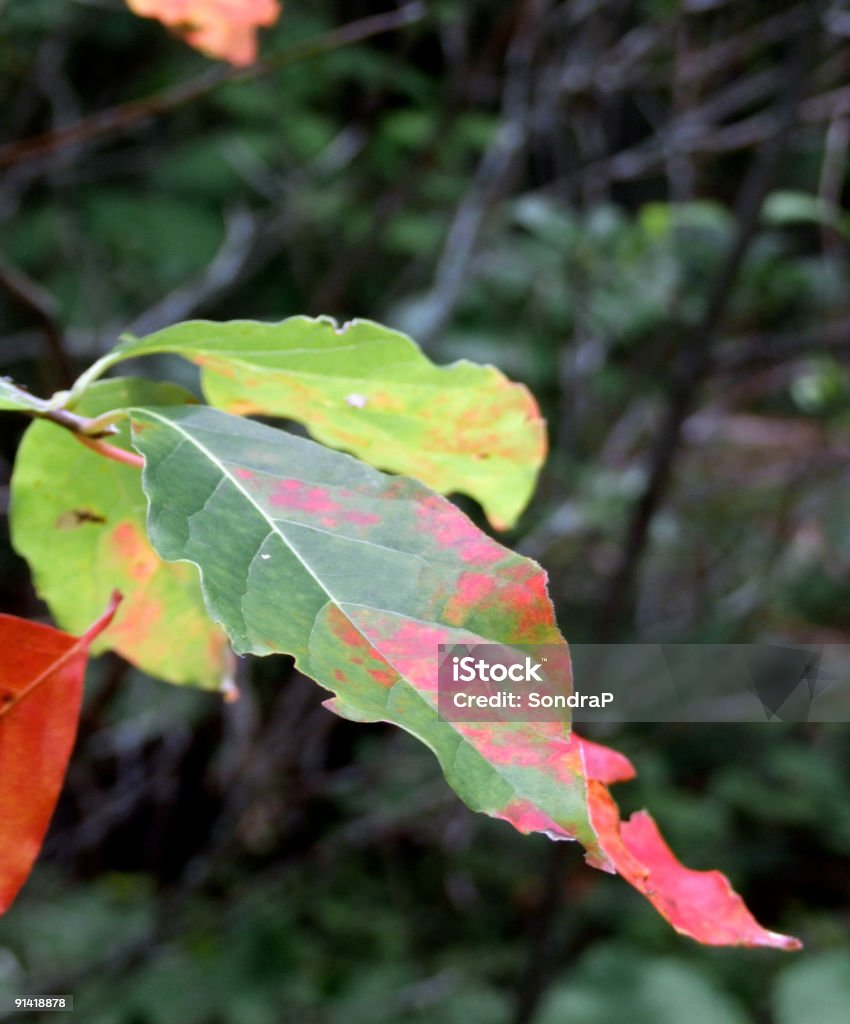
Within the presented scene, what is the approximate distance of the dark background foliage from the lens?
1.83 m

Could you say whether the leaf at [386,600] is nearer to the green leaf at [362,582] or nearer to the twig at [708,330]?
the green leaf at [362,582]

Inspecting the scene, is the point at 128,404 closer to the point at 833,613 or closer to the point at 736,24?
the point at 736,24

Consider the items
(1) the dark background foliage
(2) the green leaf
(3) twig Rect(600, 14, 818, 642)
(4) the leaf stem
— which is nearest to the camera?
(2) the green leaf

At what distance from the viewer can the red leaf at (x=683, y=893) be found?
33 cm

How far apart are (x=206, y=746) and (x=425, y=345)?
111 centimetres

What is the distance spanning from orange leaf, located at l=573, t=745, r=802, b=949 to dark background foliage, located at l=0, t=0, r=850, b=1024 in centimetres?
123

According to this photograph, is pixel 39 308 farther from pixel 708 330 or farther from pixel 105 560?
pixel 708 330

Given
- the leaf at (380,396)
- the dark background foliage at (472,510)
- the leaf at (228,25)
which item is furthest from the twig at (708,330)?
the leaf at (380,396)

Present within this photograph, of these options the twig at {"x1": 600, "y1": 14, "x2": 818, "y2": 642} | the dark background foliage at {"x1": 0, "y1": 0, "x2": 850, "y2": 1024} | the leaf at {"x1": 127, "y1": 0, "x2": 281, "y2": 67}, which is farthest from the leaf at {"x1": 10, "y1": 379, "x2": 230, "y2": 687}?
the dark background foliage at {"x1": 0, "y1": 0, "x2": 850, "y2": 1024}

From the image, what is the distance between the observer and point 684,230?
6.17ft

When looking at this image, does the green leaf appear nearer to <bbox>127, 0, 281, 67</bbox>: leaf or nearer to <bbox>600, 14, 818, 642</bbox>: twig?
<bbox>127, 0, 281, 67</bbox>: leaf

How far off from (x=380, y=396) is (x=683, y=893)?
0.25 m

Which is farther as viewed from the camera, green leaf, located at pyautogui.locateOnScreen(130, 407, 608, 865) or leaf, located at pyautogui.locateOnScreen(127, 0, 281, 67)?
leaf, located at pyautogui.locateOnScreen(127, 0, 281, 67)

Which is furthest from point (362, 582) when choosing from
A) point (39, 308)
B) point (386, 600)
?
point (39, 308)
